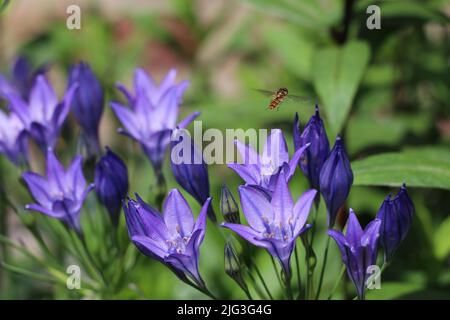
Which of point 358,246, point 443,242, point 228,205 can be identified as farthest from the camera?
point 443,242

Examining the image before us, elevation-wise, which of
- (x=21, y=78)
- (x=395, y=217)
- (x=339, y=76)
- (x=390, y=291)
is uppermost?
A: (x=21, y=78)

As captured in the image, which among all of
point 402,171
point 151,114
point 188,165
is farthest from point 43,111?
point 402,171

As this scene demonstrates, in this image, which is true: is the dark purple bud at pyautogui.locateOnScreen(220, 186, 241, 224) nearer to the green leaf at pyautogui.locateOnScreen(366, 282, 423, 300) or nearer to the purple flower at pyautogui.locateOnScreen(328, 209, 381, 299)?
the purple flower at pyautogui.locateOnScreen(328, 209, 381, 299)

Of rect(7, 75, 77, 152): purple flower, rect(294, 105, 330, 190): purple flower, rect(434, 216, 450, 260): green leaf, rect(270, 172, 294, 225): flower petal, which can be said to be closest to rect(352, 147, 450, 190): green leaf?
rect(294, 105, 330, 190): purple flower

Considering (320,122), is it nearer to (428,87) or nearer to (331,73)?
(331,73)

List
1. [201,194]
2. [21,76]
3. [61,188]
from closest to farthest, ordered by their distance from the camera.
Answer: [201,194]
[61,188]
[21,76]

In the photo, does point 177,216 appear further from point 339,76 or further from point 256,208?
point 339,76
